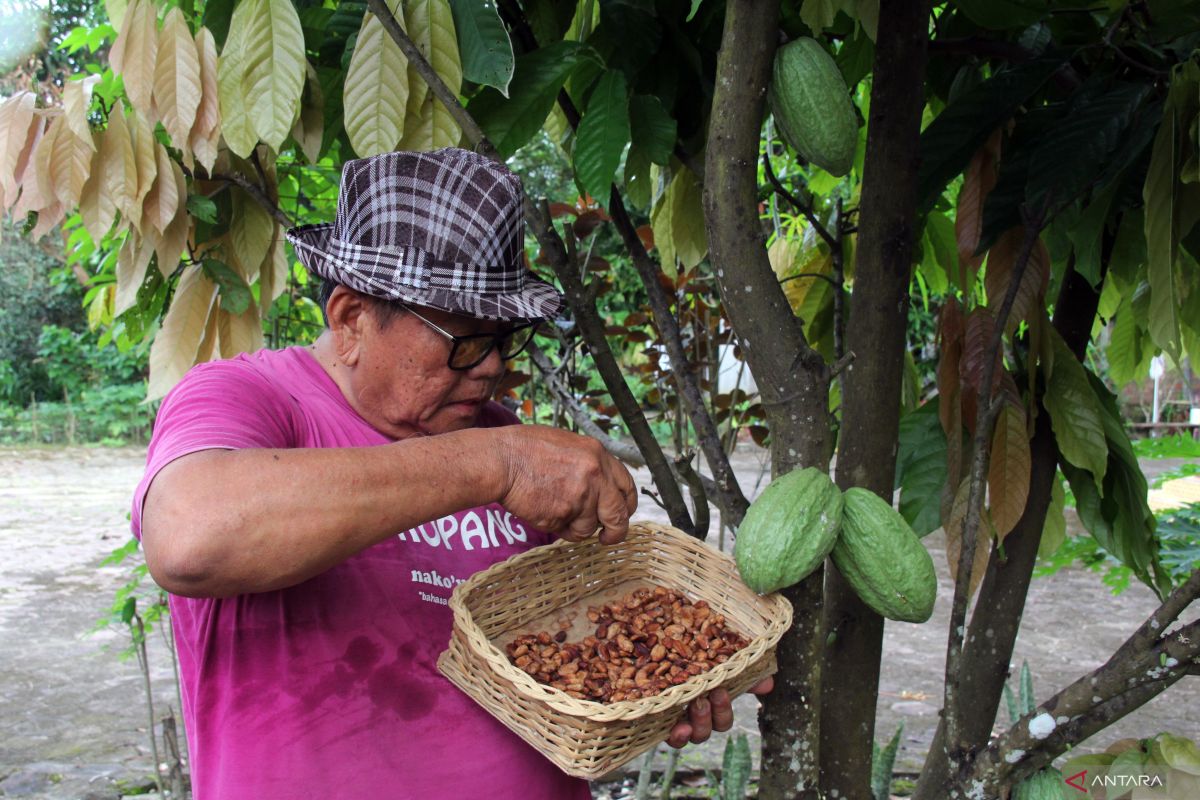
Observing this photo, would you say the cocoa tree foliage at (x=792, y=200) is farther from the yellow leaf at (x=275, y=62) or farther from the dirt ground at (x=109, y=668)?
the dirt ground at (x=109, y=668)

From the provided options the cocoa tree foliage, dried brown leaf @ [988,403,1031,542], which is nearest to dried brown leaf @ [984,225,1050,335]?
the cocoa tree foliage

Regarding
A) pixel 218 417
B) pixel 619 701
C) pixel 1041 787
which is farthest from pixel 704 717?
pixel 218 417

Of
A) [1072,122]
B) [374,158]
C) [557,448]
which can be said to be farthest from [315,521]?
[1072,122]

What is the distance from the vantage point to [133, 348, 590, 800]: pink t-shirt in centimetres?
121

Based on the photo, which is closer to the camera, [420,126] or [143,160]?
[420,126]

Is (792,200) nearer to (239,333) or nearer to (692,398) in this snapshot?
A: (692,398)

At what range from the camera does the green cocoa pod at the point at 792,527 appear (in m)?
1.11

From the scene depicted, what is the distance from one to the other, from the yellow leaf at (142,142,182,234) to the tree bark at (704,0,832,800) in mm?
808

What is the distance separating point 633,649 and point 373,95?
78 cm

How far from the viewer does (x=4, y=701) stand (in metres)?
3.84

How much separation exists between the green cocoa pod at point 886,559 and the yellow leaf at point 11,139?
1221 millimetres

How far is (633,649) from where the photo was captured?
1.37m

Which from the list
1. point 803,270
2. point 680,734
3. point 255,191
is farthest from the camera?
point 803,270

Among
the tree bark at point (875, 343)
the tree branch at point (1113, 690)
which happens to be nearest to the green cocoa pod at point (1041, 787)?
the tree branch at point (1113, 690)
